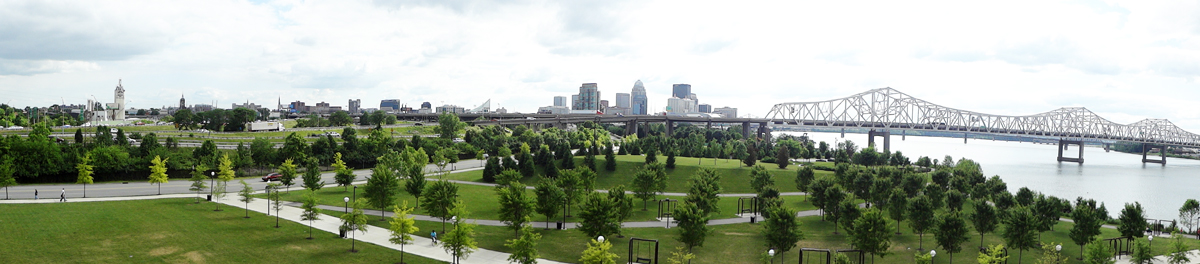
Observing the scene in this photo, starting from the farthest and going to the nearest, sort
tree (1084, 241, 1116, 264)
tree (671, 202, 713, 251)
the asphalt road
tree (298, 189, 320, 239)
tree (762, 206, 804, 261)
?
the asphalt road
tree (298, 189, 320, 239)
tree (671, 202, 713, 251)
tree (762, 206, 804, 261)
tree (1084, 241, 1116, 264)

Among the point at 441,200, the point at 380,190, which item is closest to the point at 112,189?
the point at 380,190

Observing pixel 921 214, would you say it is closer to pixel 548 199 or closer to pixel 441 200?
pixel 548 199

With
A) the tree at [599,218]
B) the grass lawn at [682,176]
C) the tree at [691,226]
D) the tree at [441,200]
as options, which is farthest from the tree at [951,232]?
the grass lawn at [682,176]

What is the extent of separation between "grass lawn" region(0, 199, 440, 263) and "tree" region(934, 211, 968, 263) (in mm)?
26801

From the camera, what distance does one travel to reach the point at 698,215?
32406 mm

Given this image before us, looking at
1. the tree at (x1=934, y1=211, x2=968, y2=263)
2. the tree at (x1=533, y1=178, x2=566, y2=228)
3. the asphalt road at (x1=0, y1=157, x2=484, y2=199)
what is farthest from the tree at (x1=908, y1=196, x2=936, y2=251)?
the asphalt road at (x1=0, y1=157, x2=484, y2=199)

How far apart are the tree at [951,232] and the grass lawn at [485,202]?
1602cm

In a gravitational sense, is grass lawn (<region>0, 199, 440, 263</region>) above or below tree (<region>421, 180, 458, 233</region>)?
below

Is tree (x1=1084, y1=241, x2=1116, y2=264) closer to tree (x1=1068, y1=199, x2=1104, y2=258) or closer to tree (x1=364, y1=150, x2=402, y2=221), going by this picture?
tree (x1=1068, y1=199, x2=1104, y2=258)

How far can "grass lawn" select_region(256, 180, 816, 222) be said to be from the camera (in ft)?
144

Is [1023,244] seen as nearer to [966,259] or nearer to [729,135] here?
[966,259]

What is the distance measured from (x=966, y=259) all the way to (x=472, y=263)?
2664 centimetres

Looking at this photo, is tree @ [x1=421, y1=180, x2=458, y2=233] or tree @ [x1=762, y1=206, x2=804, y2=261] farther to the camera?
Answer: tree @ [x1=421, y1=180, x2=458, y2=233]

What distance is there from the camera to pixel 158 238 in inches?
1278
